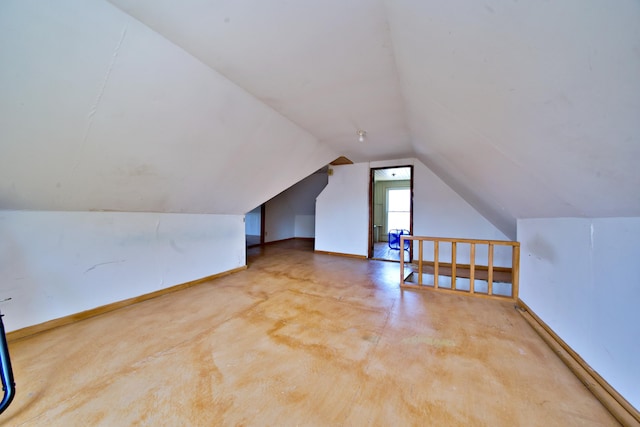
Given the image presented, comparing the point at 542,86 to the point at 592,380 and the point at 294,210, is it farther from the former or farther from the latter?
the point at 294,210

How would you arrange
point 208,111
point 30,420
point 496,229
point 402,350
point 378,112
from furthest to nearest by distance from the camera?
point 496,229 < point 378,112 < point 208,111 < point 402,350 < point 30,420

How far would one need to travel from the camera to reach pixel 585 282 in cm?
149

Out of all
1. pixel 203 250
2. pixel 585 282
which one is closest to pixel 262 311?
pixel 203 250

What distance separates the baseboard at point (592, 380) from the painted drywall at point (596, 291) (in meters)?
0.04

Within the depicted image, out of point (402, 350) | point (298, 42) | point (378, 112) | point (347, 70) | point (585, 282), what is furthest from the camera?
point (378, 112)

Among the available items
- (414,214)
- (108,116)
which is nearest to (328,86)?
(108,116)

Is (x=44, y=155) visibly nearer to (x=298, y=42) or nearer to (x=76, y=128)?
(x=76, y=128)

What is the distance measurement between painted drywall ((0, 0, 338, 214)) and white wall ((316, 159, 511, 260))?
9.53 ft

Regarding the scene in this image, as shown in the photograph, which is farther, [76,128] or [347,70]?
[347,70]

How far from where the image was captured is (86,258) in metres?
2.27

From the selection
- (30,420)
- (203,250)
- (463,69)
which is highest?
(463,69)

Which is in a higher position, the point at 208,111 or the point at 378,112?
the point at 378,112

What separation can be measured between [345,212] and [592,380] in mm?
4469

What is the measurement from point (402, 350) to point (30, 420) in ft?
7.26
